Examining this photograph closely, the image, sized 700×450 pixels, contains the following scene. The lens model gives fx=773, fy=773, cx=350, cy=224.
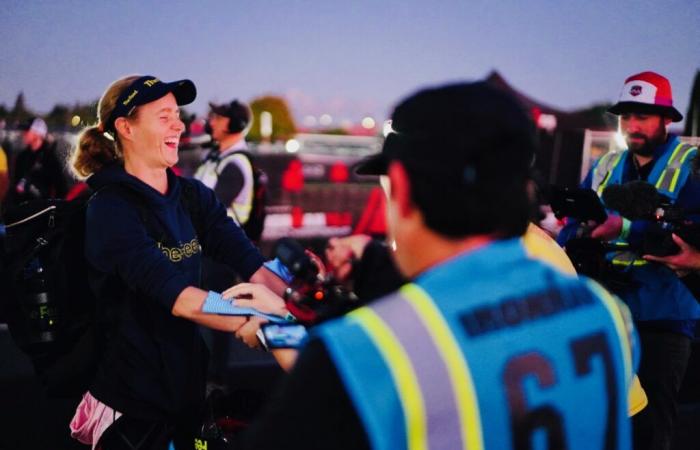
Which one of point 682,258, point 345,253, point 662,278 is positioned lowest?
point 662,278

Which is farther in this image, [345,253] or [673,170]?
[673,170]

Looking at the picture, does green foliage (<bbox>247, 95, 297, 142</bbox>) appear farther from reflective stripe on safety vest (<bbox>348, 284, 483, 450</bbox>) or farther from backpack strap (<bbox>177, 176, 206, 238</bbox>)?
reflective stripe on safety vest (<bbox>348, 284, 483, 450</bbox>)

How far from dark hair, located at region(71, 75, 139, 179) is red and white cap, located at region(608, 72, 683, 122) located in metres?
2.20

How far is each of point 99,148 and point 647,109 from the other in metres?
2.35

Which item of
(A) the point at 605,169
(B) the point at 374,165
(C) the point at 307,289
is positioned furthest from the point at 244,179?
(B) the point at 374,165

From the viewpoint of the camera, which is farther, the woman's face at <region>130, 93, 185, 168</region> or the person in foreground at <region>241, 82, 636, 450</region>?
the woman's face at <region>130, 93, 185, 168</region>

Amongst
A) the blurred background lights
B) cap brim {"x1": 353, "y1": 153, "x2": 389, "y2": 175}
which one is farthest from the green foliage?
cap brim {"x1": 353, "y1": 153, "x2": 389, "y2": 175}

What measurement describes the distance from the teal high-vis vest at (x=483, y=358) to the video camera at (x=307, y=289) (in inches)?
19.1

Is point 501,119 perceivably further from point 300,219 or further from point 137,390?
point 300,219

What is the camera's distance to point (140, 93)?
241 cm

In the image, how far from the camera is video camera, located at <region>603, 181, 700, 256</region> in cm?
290

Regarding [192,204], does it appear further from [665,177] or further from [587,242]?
[665,177]

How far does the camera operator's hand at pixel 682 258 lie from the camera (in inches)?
116

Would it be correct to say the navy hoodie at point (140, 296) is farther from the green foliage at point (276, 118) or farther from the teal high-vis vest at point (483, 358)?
the green foliage at point (276, 118)
